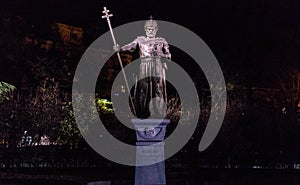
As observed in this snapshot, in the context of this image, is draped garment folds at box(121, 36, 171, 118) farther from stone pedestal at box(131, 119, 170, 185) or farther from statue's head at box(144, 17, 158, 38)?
stone pedestal at box(131, 119, 170, 185)

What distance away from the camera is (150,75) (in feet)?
40.8

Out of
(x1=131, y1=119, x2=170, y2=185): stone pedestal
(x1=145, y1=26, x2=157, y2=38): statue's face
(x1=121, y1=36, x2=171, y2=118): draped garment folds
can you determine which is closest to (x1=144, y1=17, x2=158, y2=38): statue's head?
(x1=145, y1=26, x2=157, y2=38): statue's face

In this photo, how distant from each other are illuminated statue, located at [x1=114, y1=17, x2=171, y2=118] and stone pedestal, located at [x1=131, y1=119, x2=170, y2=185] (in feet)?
0.89

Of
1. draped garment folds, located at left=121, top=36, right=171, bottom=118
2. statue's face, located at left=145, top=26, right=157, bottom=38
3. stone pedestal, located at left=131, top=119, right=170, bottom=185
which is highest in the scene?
statue's face, located at left=145, top=26, right=157, bottom=38

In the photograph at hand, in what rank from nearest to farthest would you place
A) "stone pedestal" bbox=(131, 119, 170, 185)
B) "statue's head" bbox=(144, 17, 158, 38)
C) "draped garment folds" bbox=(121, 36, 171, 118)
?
"stone pedestal" bbox=(131, 119, 170, 185) < "draped garment folds" bbox=(121, 36, 171, 118) < "statue's head" bbox=(144, 17, 158, 38)

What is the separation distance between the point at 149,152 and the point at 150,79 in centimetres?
182

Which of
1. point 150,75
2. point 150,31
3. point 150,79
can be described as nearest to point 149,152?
point 150,79

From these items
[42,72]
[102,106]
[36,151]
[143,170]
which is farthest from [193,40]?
[143,170]

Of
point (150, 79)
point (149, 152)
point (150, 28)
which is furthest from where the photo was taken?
point (150, 28)

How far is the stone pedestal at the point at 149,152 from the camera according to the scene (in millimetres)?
11969

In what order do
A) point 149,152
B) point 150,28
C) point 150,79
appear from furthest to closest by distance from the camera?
1. point 150,28
2. point 150,79
3. point 149,152

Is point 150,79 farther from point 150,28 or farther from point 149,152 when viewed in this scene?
point 149,152

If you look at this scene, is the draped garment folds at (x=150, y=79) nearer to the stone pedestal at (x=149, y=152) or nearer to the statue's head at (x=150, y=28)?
the statue's head at (x=150, y=28)

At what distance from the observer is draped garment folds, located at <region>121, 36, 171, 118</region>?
40.4ft
